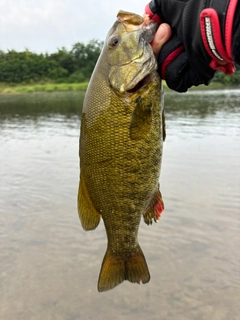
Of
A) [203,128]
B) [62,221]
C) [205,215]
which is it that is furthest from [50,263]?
[203,128]

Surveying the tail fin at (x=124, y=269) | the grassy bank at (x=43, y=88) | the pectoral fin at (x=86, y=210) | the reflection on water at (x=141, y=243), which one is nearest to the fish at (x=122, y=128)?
the pectoral fin at (x=86, y=210)

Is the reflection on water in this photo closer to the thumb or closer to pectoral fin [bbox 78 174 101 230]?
pectoral fin [bbox 78 174 101 230]

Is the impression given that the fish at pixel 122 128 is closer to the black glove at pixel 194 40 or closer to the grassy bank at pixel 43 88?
the black glove at pixel 194 40

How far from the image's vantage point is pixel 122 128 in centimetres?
207

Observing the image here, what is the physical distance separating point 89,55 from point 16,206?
68.8 metres

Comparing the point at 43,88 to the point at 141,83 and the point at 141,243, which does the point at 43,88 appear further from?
the point at 141,83

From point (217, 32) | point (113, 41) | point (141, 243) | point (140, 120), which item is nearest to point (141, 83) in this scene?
point (140, 120)

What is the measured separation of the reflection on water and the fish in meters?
2.51

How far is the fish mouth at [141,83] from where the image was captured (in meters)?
2.03

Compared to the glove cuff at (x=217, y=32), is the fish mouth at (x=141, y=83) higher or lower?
lower

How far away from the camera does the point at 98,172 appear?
7.27 feet

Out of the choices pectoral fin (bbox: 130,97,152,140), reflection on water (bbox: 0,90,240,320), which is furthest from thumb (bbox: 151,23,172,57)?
reflection on water (bbox: 0,90,240,320)

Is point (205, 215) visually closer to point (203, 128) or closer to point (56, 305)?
point (56, 305)

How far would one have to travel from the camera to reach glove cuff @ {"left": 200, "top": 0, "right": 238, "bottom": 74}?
150 cm
